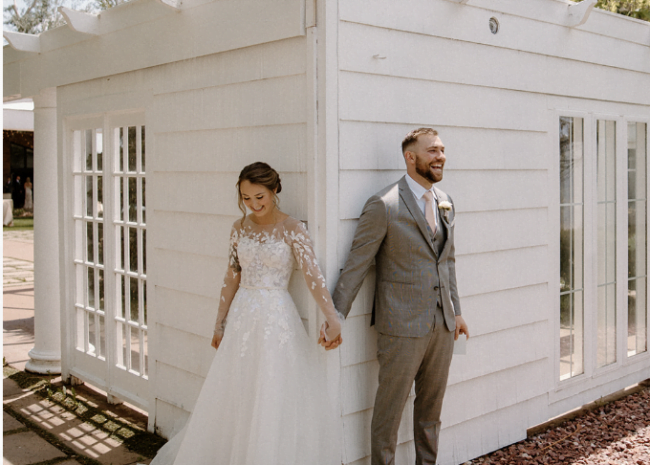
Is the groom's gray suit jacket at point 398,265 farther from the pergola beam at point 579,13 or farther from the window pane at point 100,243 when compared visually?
the window pane at point 100,243

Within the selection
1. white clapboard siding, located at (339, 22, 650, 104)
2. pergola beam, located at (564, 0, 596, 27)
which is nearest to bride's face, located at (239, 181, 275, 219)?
white clapboard siding, located at (339, 22, 650, 104)

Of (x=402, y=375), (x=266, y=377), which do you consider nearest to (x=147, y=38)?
(x=266, y=377)

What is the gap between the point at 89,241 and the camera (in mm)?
4879

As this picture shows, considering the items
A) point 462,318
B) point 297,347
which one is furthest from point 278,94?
point 462,318

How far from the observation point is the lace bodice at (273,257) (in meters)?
2.90

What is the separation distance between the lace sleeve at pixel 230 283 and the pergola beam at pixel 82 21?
2.13 meters

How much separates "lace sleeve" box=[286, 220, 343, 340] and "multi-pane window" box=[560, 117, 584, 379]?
216cm

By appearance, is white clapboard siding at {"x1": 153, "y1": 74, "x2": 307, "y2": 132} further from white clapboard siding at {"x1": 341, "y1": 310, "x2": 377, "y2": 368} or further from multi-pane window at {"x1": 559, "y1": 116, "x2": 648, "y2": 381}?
multi-pane window at {"x1": 559, "y1": 116, "x2": 648, "y2": 381}

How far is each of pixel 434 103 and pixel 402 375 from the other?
4.71 ft

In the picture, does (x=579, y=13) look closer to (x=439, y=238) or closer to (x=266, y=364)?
(x=439, y=238)

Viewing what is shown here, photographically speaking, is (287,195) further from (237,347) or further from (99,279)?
(99,279)

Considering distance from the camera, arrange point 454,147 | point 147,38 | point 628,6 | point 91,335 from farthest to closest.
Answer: point 628,6 → point 91,335 → point 147,38 → point 454,147

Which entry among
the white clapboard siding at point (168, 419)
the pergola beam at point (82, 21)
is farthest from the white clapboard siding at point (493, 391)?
the pergola beam at point (82, 21)

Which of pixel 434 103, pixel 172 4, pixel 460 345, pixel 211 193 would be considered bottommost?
pixel 460 345
